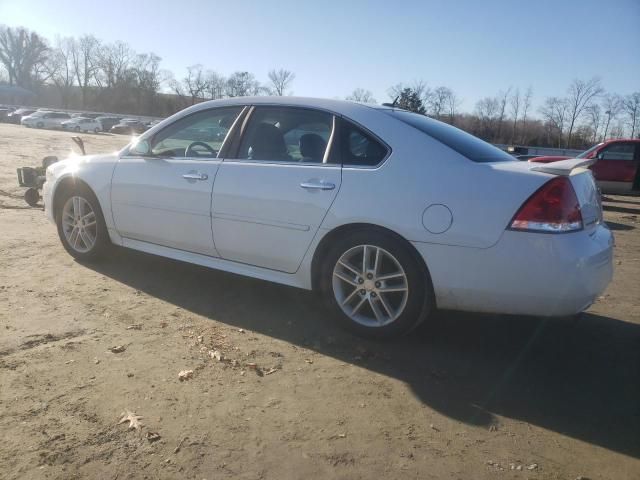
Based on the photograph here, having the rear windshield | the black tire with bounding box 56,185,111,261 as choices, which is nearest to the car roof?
the rear windshield

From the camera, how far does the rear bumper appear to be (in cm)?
289

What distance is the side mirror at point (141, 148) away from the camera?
4.55 m

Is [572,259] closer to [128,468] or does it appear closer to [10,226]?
[128,468]

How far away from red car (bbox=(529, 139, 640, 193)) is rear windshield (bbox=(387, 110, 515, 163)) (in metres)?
12.4

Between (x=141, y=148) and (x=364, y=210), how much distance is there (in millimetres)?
2310

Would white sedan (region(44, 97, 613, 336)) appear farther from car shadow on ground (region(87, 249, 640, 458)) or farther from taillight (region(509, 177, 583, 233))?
car shadow on ground (region(87, 249, 640, 458))

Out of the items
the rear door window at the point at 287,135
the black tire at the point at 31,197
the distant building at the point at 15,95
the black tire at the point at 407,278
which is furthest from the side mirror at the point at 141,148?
the distant building at the point at 15,95

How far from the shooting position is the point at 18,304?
151 inches

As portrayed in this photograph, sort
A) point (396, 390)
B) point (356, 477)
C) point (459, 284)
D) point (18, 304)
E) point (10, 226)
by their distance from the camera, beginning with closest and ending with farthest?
point (356, 477)
point (396, 390)
point (459, 284)
point (18, 304)
point (10, 226)

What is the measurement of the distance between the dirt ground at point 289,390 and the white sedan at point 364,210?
0.36 metres

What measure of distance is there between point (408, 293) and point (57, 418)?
2013mm

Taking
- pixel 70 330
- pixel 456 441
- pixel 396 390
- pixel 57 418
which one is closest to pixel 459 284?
pixel 396 390

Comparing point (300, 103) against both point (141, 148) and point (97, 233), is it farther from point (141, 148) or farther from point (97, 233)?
point (97, 233)

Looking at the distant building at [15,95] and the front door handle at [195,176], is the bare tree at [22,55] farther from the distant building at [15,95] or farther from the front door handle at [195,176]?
the front door handle at [195,176]
